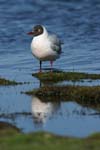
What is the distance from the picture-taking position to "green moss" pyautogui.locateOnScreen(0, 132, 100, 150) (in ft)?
40.0

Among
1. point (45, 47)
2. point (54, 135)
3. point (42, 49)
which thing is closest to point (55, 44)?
point (45, 47)

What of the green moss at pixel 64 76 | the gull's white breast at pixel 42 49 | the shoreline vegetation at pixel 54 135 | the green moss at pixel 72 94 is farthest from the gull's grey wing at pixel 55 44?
the green moss at pixel 72 94

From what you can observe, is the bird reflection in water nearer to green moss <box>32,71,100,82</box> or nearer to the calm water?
the calm water

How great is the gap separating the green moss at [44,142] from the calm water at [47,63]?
2413 millimetres

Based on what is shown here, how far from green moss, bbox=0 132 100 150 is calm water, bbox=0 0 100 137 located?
7.92 feet

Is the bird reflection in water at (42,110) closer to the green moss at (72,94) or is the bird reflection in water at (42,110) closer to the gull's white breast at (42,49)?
the green moss at (72,94)

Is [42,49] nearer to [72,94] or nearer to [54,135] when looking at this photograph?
[72,94]

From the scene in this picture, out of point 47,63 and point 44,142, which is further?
point 47,63

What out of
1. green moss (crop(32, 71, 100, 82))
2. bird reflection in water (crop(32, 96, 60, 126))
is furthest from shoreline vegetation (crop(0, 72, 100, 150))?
bird reflection in water (crop(32, 96, 60, 126))

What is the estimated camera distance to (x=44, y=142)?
12672 millimetres

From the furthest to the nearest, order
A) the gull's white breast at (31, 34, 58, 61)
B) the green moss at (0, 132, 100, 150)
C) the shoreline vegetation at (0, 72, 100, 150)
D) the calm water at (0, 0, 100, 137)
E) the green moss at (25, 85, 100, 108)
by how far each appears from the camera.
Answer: the gull's white breast at (31, 34, 58, 61) → the green moss at (25, 85, 100, 108) → the calm water at (0, 0, 100, 137) → the shoreline vegetation at (0, 72, 100, 150) → the green moss at (0, 132, 100, 150)

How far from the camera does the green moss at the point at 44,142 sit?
12.2 m

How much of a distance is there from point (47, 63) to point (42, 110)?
10107mm

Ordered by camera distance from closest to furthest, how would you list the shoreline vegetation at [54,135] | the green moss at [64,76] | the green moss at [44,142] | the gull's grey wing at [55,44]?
the green moss at [44,142] → the shoreline vegetation at [54,135] → the green moss at [64,76] → the gull's grey wing at [55,44]
